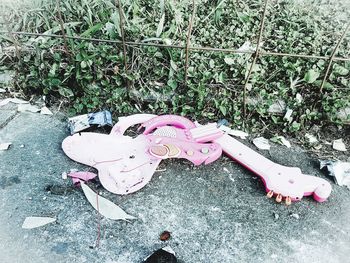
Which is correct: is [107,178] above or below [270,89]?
below

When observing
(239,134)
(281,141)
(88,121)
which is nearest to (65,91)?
(88,121)

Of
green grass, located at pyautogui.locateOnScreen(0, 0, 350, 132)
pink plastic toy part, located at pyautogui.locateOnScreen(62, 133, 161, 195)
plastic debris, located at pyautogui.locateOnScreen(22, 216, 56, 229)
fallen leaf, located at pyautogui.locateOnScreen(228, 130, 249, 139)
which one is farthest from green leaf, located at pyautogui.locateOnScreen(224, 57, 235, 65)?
plastic debris, located at pyautogui.locateOnScreen(22, 216, 56, 229)

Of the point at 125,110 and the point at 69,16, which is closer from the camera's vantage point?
the point at 125,110

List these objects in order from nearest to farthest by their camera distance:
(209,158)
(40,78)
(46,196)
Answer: (46,196), (209,158), (40,78)

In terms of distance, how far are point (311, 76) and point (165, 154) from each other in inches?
38.6

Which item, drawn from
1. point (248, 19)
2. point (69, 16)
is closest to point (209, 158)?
point (248, 19)

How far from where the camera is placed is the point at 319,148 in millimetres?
2242

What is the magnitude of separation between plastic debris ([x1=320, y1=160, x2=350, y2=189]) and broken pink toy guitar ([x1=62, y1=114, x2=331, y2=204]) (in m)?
0.16

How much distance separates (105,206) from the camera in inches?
72.9

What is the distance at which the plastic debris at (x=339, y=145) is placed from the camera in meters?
2.24

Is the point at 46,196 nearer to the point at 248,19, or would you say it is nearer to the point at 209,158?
the point at 209,158

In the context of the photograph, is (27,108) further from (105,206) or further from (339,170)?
(339,170)

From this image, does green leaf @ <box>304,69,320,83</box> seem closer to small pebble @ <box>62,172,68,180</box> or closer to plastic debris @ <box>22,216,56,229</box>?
small pebble @ <box>62,172,68,180</box>

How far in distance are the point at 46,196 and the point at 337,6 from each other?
2455mm
